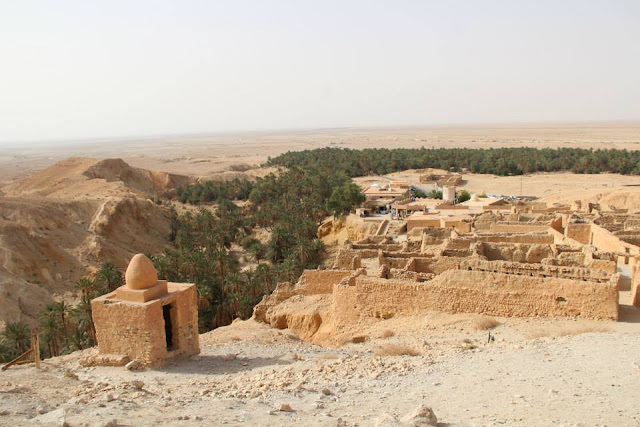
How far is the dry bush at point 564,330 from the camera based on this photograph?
11.1m

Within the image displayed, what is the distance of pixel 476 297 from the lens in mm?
13141

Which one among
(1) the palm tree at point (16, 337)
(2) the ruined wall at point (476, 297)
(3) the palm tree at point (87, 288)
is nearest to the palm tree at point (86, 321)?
(3) the palm tree at point (87, 288)

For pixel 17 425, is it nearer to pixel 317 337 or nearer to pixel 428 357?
pixel 428 357

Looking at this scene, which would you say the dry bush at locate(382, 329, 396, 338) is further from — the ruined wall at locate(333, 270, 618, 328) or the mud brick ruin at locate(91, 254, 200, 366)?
the mud brick ruin at locate(91, 254, 200, 366)

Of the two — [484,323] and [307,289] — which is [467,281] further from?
[307,289]

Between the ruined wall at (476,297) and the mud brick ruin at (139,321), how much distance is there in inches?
180

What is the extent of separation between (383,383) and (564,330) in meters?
5.00

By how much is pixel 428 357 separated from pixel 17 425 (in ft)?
22.2

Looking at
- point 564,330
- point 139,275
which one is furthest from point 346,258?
point 139,275

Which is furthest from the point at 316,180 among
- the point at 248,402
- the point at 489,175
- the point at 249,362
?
the point at 248,402

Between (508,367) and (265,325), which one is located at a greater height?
(508,367)

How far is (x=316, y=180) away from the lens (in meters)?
51.5

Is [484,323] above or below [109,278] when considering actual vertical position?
above

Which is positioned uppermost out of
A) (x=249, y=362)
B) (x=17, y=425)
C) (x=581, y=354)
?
(x=17, y=425)
